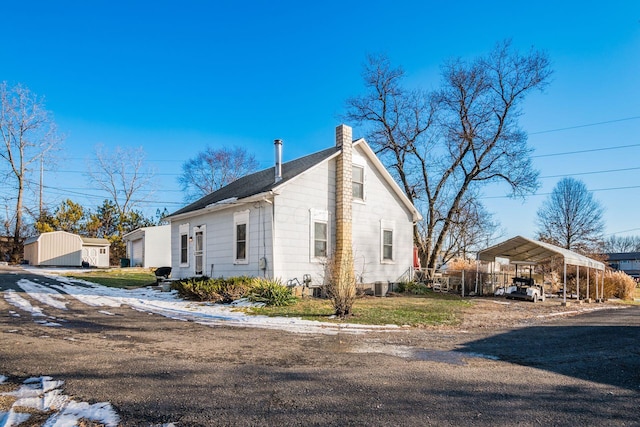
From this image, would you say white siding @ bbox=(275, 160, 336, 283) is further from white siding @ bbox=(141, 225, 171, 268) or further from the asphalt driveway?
white siding @ bbox=(141, 225, 171, 268)

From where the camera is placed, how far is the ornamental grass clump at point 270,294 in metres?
12.2

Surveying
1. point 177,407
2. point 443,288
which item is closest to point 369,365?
point 177,407

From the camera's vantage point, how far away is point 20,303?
38.7ft

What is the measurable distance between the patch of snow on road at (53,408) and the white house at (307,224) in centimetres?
873

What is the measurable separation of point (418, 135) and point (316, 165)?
14553 millimetres

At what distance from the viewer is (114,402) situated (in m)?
3.90

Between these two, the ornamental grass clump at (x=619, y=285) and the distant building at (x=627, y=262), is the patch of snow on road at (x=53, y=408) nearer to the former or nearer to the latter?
the ornamental grass clump at (x=619, y=285)

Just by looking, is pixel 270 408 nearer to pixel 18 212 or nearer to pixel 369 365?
pixel 369 365

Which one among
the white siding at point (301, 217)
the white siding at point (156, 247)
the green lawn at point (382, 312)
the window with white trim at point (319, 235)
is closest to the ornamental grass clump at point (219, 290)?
the white siding at point (301, 217)

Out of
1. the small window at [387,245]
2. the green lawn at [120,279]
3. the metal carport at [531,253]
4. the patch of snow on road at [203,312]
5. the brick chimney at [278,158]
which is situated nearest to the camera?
the patch of snow on road at [203,312]

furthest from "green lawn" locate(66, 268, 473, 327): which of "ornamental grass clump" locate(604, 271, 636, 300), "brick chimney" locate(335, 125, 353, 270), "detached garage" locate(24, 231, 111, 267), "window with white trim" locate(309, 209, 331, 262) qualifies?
"detached garage" locate(24, 231, 111, 267)

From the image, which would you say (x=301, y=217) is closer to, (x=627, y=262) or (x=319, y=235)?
(x=319, y=235)

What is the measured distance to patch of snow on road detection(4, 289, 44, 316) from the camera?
10.4m

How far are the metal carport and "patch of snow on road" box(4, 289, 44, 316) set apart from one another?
16.3 metres
